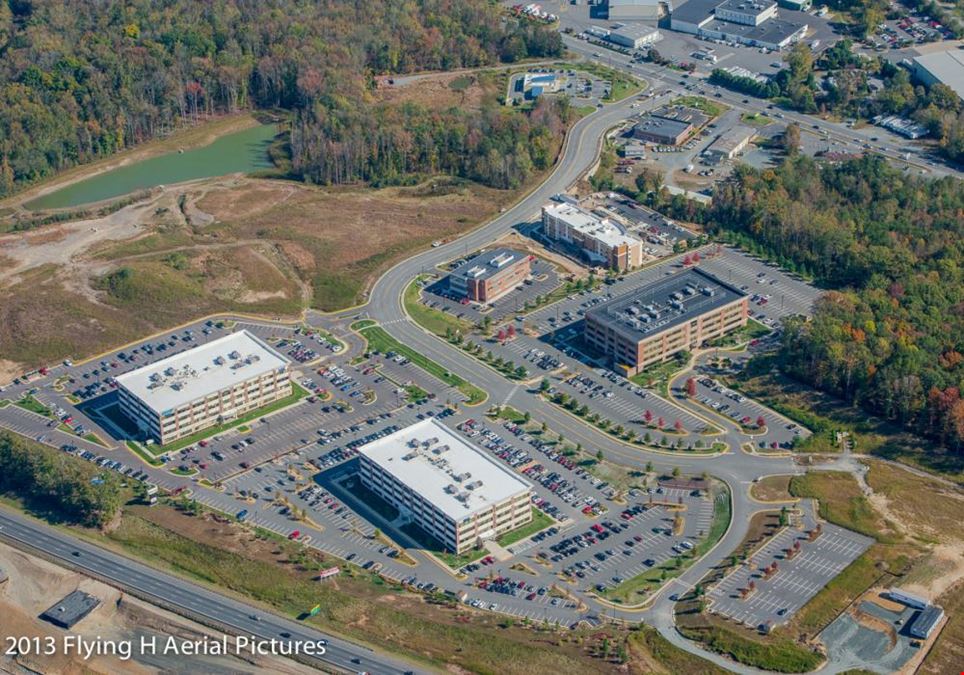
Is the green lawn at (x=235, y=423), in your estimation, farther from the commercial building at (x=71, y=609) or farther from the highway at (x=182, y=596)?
the commercial building at (x=71, y=609)

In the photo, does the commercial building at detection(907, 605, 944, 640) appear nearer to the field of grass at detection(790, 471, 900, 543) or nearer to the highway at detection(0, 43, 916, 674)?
the field of grass at detection(790, 471, 900, 543)

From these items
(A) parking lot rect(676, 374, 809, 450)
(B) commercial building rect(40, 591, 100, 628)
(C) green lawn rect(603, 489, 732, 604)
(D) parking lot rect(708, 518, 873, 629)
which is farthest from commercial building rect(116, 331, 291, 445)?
(D) parking lot rect(708, 518, 873, 629)

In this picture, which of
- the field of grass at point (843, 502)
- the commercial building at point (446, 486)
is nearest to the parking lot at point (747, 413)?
the field of grass at point (843, 502)

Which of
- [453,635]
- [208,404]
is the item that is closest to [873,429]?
[453,635]

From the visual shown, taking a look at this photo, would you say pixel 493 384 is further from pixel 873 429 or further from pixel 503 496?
pixel 873 429

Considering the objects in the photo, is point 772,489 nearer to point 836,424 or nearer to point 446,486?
point 836,424

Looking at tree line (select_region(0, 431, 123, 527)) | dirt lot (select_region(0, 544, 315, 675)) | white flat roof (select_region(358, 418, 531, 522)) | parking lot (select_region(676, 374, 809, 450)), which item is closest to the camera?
dirt lot (select_region(0, 544, 315, 675))
